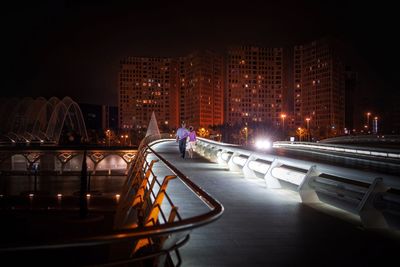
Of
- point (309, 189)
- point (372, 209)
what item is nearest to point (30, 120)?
point (309, 189)

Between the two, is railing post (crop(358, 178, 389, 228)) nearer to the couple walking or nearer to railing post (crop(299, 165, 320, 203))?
railing post (crop(299, 165, 320, 203))

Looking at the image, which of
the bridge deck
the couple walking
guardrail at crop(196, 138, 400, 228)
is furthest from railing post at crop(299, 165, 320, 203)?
the couple walking

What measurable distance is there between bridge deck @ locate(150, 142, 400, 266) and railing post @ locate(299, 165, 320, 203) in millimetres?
275

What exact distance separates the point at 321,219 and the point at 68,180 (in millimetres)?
81793

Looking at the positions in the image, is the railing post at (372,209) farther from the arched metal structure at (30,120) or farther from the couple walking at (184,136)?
the arched metal structure at (30,120)

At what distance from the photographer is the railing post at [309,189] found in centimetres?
995

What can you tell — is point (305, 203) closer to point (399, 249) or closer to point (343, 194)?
Answer: point (343, 194)

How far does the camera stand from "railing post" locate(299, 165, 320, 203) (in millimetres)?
9953

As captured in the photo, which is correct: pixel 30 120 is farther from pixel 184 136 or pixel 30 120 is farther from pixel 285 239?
pixel 285 239

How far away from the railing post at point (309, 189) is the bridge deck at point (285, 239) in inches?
10.8

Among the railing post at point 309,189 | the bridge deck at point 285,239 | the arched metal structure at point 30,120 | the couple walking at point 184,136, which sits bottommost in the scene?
the bridge deck at point 285,239

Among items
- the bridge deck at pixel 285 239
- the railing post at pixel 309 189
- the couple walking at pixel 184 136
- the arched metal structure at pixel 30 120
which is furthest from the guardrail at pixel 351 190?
the arched metal structure at pixel 30 120

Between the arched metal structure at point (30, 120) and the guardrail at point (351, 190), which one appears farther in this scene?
the arched metal structure at point (30, 120)

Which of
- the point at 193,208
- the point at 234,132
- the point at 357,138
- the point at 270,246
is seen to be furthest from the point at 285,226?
the point at 234,132
